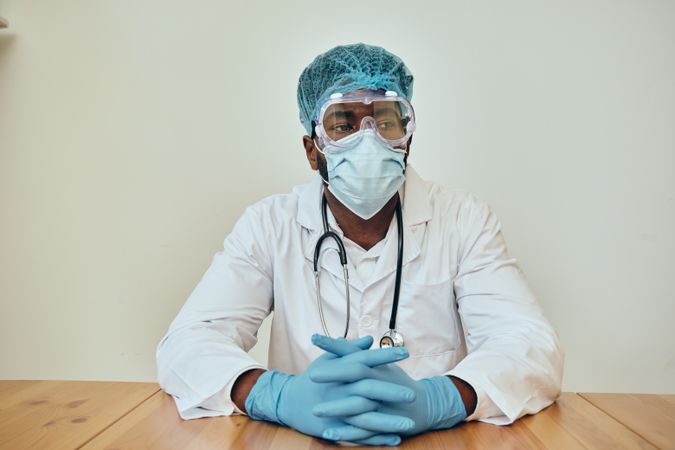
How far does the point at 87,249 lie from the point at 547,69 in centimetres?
195

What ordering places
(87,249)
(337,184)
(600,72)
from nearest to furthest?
(337,184) < (600,72) < (87,249)

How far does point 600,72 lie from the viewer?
2.30m

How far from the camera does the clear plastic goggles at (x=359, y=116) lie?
1.59 metres

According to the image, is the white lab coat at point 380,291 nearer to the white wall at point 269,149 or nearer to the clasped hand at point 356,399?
the clasped hand at point 356,399

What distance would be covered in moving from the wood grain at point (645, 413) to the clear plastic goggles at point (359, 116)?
771 millimetres

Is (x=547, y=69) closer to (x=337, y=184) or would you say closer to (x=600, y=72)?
(x=600, y=72)

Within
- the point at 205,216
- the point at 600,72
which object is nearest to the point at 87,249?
the point at 205,216

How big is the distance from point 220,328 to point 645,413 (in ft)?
3.12

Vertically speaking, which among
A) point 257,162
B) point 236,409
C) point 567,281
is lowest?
point 567,281

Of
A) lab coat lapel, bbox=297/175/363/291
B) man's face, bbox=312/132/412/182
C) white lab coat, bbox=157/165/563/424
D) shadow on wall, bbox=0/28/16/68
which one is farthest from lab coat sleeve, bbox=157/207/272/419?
shadow on wall, bbox=0/28/16/68

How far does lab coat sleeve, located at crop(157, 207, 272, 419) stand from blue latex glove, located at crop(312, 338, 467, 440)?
269 millimetres

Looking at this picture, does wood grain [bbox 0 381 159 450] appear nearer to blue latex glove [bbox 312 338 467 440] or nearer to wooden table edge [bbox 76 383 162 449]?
wooden table edge [bbox 76 383 162 449]

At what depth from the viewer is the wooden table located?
3.40ft

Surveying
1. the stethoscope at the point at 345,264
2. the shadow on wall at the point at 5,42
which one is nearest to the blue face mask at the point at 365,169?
the stethoscope at the point at 345,264
